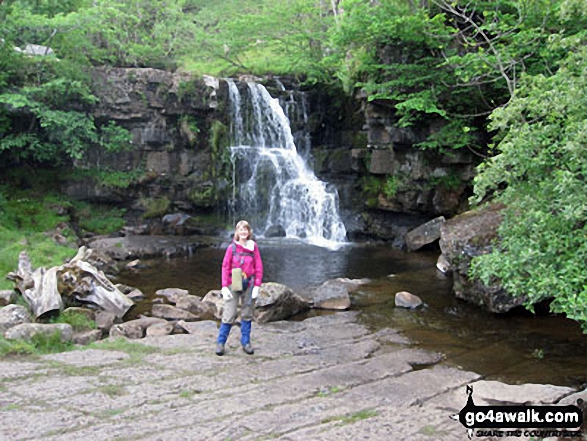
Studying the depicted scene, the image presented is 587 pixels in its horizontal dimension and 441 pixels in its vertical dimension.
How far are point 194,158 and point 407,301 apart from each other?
1554 centimetres

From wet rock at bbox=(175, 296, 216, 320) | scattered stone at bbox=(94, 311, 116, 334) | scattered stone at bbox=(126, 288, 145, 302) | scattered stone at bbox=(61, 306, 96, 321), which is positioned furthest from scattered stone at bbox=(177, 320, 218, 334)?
scattered stone at bbox=(126, 288, 145, 302)

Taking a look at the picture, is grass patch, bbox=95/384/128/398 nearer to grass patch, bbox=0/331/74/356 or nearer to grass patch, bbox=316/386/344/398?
grass patch, bbox=0/331/74/356

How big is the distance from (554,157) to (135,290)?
35.7 feet

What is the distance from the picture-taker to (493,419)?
17.8 feet

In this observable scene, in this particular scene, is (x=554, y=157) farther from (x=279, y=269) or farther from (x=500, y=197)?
(x=279, y=269)

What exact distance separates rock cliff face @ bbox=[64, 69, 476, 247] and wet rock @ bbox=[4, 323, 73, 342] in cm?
1631

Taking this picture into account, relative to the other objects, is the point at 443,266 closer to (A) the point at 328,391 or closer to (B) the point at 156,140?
(A) the point at 328,391

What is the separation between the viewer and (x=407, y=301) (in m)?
12.2

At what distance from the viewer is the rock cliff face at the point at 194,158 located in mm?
23375

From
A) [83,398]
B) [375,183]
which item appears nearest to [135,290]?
[83,398]

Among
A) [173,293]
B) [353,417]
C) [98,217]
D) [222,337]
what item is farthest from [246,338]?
[98,217]

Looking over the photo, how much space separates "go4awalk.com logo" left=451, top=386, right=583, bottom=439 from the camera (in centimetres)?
509

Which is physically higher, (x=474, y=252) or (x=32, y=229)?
(x=474, y=252)

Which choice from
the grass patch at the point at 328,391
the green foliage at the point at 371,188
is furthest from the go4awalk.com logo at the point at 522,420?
the green foliage at the point at 371,188
